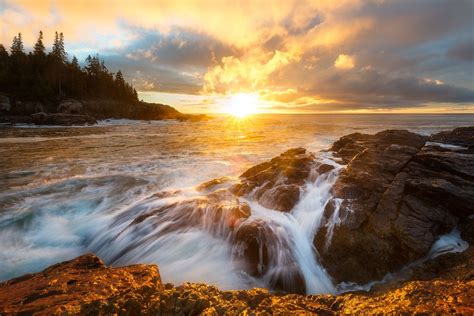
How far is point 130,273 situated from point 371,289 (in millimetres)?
4682

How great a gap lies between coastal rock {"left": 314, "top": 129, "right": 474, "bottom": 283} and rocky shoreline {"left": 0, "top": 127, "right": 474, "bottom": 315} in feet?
0.08

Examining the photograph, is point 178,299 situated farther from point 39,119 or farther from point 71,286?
point 39,119

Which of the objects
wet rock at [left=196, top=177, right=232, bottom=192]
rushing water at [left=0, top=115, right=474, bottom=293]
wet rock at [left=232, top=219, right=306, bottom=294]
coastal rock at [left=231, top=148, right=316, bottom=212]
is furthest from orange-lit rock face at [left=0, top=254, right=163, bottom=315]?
wet rock at [left=196, top=177, right=232, bottom=192]

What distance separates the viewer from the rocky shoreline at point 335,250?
9.98ft

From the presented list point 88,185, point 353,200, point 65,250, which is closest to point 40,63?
point 88,185

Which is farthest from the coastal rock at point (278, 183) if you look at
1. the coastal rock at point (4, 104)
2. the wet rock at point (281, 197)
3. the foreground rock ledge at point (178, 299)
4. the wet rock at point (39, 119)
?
the coastal rock at point (4, 104)

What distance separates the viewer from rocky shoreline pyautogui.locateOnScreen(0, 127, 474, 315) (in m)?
3.04

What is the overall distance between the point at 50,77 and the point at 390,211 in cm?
9479

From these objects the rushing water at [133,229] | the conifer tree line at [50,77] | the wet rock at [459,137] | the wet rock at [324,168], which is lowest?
the rushing water at [133,229]

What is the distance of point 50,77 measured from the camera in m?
75.3

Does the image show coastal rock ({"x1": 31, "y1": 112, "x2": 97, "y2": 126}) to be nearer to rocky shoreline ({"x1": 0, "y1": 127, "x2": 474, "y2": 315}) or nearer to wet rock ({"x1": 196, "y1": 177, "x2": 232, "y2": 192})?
wet rock ({"x1": 196, "y1": 177, "x2": 232, "y2": 192})


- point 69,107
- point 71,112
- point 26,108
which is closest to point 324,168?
point 71,112

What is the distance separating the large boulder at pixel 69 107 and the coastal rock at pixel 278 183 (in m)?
73.9

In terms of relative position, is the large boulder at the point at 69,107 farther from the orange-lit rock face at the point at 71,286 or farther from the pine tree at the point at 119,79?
the orange-lit rock face at the point at 71,286
